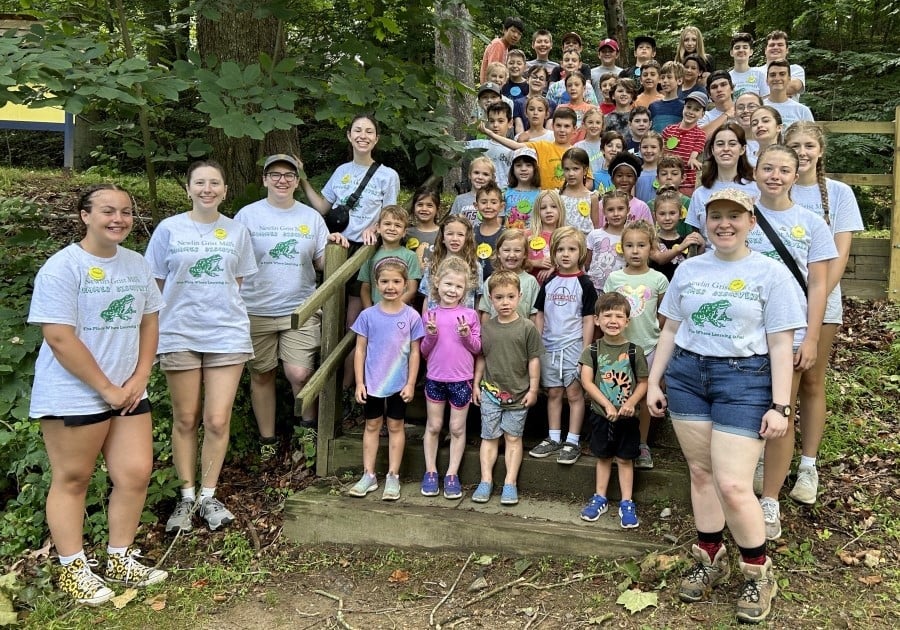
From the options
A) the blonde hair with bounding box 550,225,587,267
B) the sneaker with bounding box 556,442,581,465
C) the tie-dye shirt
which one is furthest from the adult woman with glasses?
the sneaker with bounding box 556,442,581,465


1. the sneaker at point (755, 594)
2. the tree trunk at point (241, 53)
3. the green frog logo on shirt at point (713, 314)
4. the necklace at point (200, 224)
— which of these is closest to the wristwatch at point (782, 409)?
the green frog logo on shirt at point (713, 314)

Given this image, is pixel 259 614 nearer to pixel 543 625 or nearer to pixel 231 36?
pixel 543 625

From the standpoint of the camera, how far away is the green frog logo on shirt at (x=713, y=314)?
10.7 ft

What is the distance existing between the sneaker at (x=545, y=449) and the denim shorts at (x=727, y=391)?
1.25 m

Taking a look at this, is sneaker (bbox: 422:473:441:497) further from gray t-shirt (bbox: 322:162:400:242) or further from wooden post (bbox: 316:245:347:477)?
gray t-shirt (bbox: 322:162:400:242)

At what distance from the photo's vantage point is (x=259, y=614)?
12.7 ft

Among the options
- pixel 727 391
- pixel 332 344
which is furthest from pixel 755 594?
pixel 332 344

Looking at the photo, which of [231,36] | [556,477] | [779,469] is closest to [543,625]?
[556,477]

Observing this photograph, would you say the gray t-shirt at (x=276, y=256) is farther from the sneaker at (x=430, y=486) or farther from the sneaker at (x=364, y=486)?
the sneaker at (x=430, y=486)

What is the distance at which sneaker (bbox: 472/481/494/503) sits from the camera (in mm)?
4410

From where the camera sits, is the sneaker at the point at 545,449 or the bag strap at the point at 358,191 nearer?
the sneaker at the point at 545,449

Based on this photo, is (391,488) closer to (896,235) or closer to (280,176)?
(280,176)

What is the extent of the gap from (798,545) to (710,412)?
1.20 meters

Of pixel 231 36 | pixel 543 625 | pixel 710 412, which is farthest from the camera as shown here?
pixel 231 36
